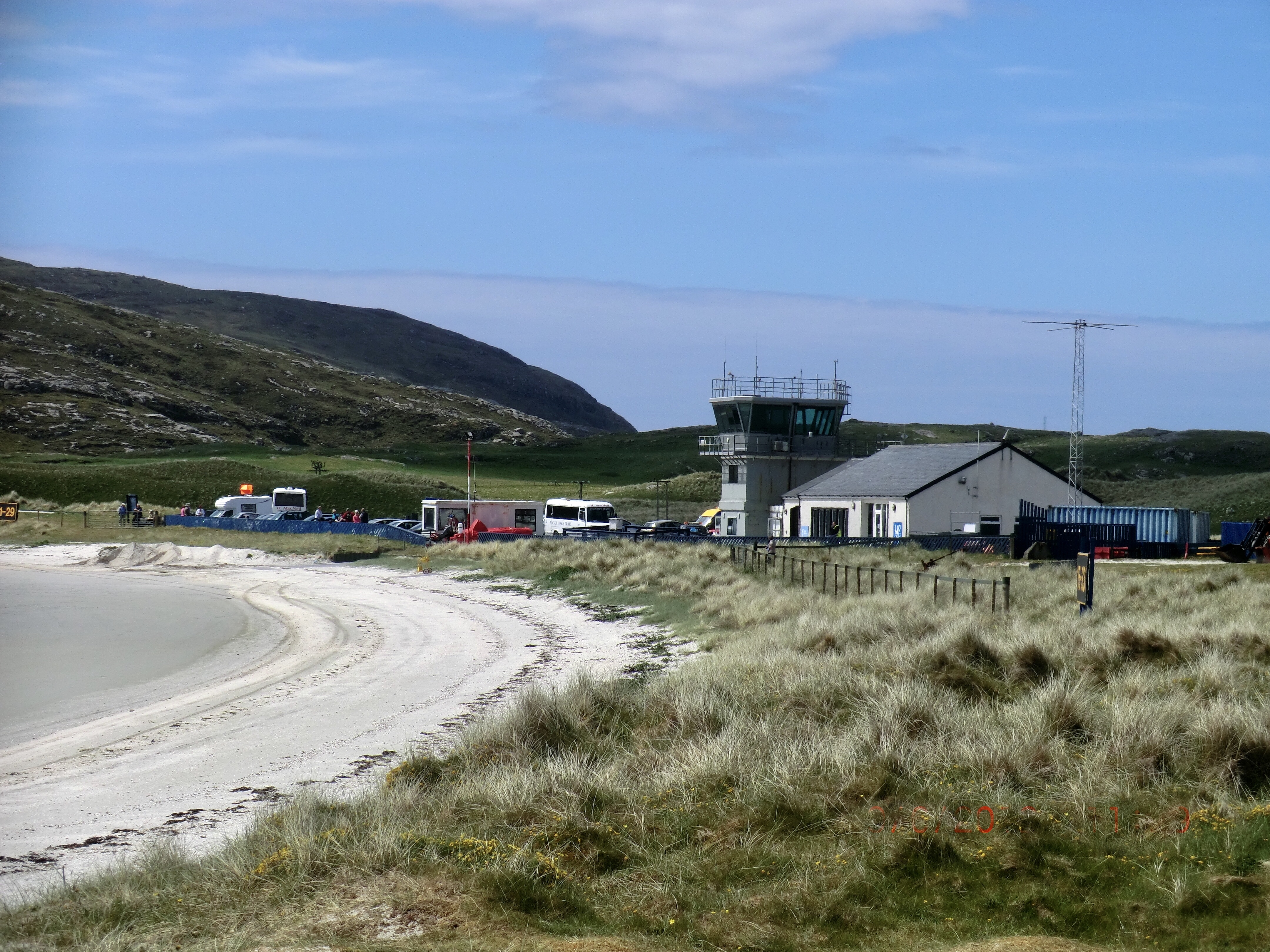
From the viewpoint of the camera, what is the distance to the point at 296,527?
63.3 meters

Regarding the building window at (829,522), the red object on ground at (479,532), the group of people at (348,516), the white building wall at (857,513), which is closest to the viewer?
the white building wall at (857,513)

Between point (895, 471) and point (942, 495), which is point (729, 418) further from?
point (942, 495)

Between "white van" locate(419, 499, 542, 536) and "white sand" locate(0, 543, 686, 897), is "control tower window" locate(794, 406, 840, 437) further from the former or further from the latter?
"white sand" locate(0, 543, 686, 897)

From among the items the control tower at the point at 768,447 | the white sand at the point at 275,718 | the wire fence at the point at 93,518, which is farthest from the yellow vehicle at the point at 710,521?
the wire fence at the point at 93,518

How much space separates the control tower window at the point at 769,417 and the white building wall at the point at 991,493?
47.0ft

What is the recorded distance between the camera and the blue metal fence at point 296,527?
58.6 metres

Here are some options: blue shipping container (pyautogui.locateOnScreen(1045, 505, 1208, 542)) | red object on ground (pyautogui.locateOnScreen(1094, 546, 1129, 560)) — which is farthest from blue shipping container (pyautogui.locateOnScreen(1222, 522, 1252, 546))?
red object on ground (pyautogui.locateOnScreen(1094, 546, 1129, 560))

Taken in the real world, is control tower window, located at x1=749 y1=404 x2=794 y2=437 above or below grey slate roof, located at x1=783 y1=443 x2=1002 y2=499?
above

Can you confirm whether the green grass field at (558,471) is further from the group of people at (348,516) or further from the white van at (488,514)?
the white van at (488,514)

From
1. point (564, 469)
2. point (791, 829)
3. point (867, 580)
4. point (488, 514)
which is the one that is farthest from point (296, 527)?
point (564, 469)

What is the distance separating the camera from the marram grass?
7.65m

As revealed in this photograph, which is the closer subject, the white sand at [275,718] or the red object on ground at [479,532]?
the white sand at [275,718]

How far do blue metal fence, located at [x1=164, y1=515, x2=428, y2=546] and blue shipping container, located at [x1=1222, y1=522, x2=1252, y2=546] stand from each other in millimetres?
33618

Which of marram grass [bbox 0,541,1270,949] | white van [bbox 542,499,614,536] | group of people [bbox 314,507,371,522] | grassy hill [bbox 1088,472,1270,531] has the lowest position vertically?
marram grass [bbox 0,541,1270,949]
